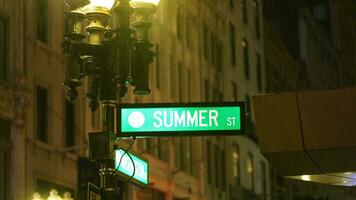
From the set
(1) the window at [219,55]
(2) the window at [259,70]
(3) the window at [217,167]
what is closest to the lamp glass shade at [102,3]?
(3) the window at [217,167]

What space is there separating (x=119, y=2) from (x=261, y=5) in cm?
4739

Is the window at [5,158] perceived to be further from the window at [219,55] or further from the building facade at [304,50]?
the window at [219,55]

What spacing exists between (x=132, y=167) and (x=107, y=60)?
146cm

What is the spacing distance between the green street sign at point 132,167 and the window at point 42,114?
593 inches

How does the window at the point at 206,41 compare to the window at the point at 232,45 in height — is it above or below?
below

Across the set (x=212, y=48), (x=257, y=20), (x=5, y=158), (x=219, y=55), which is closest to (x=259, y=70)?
(x=257, y=20)

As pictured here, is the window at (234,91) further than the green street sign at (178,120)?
Yes

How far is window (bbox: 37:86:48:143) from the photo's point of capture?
2752 cm

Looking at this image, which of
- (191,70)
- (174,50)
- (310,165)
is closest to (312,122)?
(310,165)

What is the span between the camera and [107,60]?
11930 millimetres

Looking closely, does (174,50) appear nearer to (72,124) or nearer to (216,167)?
(216,167)

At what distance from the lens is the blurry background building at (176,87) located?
26.0 meters

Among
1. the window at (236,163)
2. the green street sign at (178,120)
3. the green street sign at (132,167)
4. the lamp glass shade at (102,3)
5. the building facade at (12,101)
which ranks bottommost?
the green street sign at (132,167)

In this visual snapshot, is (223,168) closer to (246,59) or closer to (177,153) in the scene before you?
(177,153)
